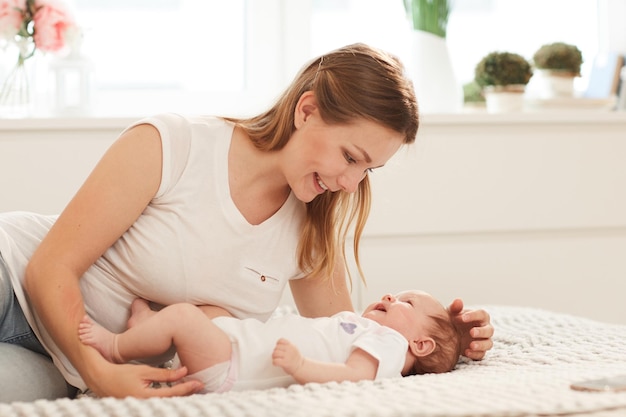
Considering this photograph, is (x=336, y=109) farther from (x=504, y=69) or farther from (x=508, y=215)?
(x=504, y=69)

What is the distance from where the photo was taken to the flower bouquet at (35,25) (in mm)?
2186

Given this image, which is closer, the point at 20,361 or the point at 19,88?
the point at 20,361

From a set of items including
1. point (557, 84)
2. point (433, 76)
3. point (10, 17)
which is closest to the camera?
→ point (10, 17)

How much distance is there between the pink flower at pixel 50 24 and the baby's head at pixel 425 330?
4.13 feet

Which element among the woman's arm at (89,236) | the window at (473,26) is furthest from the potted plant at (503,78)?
the woman's arm at (89,236)

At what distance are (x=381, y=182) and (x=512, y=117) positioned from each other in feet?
1.30

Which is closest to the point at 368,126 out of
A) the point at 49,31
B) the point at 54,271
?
the point at 54,271

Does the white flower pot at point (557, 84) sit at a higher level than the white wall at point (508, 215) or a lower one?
higher

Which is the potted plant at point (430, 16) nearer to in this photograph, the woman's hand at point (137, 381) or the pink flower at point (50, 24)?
the pink flower at point (50, 24)

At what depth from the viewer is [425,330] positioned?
136 centimetres

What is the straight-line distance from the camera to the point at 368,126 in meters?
1.32

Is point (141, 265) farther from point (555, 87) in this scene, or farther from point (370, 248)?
point (555, 87)

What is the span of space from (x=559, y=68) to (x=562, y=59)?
29 millimetres

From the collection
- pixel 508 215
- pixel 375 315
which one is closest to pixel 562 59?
pixel 508 215
